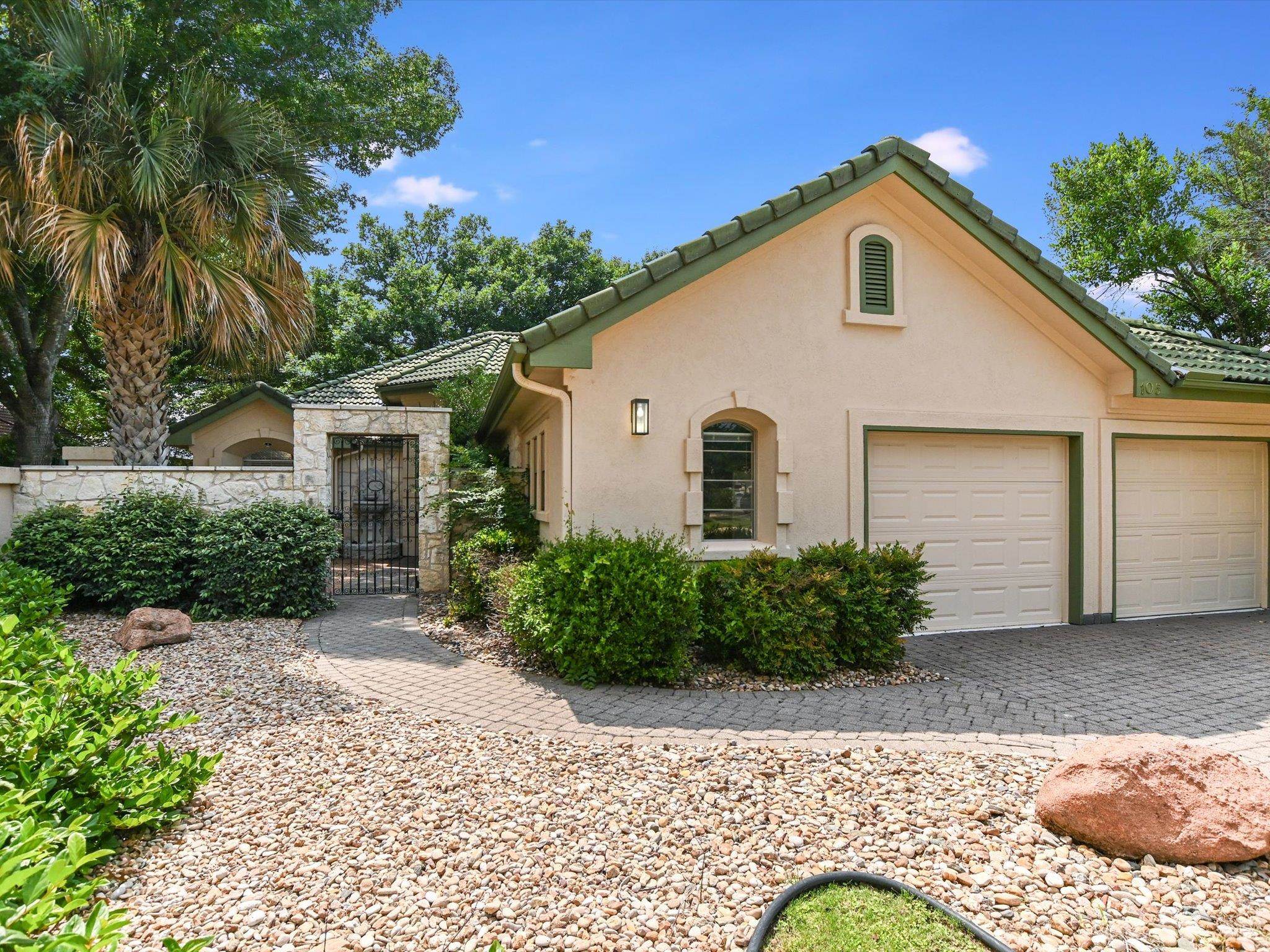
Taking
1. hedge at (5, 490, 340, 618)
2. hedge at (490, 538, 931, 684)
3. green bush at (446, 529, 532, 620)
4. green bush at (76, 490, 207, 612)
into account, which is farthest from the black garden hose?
green bush at (76, 490, 207, 612)

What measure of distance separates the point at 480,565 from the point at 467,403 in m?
4.67

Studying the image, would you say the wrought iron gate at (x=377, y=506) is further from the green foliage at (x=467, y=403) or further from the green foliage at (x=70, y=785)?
the green foliage at (x=70, y=785)

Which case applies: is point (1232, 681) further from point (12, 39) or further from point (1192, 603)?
point (12, 39)

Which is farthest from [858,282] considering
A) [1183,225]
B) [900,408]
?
[1183,225]

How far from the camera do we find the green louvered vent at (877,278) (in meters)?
8.12

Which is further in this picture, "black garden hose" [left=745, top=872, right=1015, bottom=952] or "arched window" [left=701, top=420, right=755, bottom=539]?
"arched window" [left=701, top=420, right=755, bottom=539]

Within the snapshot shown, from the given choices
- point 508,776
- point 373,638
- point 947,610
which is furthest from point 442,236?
point 508,776

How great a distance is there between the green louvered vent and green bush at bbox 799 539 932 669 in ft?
9.55

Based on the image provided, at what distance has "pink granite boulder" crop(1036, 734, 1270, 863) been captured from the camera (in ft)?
10.8

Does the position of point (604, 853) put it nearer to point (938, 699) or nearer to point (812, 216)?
point (938, 699)

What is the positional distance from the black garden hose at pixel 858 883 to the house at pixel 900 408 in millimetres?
4444

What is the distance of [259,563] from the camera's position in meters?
9.13

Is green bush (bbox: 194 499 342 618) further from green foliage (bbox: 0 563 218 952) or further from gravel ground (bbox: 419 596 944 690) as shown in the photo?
green foliage (bbox: 0 563 218 952)

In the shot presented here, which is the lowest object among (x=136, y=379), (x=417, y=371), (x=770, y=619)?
(x=770, y=619)
